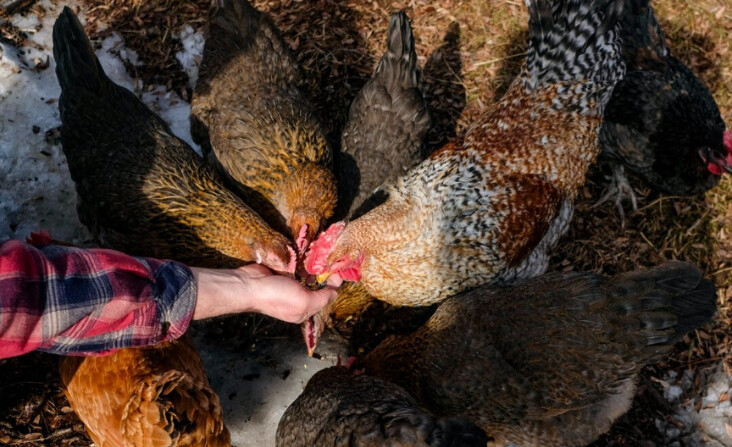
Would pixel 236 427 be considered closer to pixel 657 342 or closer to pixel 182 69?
pixel 657 342

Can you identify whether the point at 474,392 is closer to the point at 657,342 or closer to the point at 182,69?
the point at 657,342

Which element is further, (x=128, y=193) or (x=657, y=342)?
(x=128, y=193)

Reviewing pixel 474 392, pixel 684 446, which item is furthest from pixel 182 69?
pixel 684 446

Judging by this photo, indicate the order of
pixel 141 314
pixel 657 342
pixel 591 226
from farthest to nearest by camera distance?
pixel 591 226 < pixel 657 342 < pixel 141 314

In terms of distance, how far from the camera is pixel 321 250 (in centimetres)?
318

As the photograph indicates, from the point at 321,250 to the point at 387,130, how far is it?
114 centimetres

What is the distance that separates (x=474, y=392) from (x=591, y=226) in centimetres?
207

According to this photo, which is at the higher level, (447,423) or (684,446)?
(447,423)

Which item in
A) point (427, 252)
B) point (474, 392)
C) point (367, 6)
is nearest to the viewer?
point (474, 392)

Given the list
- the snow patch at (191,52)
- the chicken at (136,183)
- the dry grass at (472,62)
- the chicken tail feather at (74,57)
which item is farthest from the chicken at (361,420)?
the snow patch at (191,52)

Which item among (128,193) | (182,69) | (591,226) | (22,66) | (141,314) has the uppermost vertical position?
(22,66)

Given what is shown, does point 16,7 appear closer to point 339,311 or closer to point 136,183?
point 136,183

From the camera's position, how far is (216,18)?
396 cm

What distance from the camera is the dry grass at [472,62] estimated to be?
4289 mm
